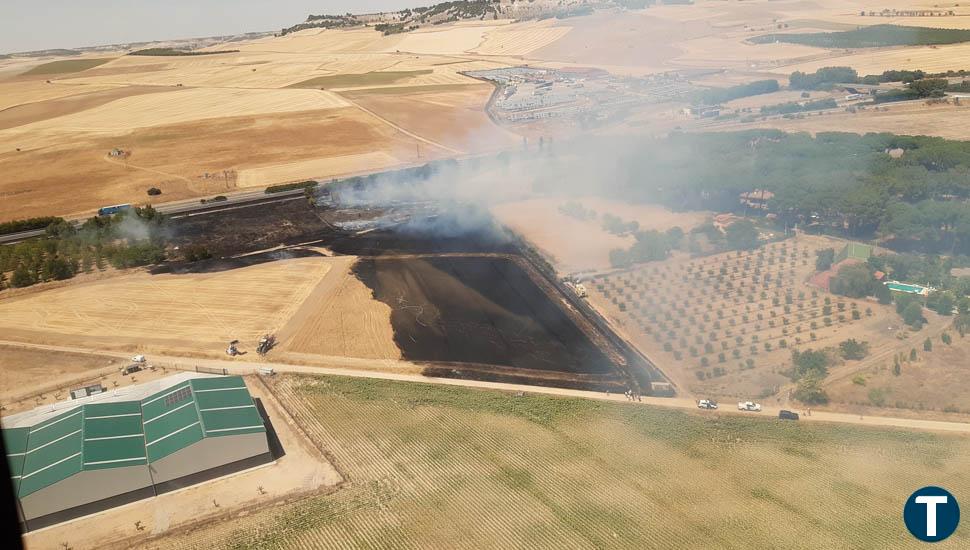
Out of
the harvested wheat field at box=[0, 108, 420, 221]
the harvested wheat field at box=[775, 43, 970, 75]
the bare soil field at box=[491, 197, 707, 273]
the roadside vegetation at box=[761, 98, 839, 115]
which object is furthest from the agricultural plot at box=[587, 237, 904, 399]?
the harvested wheat field at box=[775, 43, 970, 75]

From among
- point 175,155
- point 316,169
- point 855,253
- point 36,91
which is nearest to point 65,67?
point 36,91

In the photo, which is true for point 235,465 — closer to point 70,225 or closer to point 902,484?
point 902,484

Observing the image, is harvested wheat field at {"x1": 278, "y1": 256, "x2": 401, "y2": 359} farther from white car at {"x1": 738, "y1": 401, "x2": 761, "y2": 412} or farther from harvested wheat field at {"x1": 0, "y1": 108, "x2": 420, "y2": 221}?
harvested wheat field at {"x1": 0, "y1": 108, "x2": 420, "y2": 221}

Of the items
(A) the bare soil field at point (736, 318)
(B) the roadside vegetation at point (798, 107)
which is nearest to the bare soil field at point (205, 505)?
(A) the bare soil field at point (736, 318)

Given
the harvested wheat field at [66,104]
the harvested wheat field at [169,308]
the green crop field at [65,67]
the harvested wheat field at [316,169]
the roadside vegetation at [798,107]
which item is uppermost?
the green crop field at [65,67]

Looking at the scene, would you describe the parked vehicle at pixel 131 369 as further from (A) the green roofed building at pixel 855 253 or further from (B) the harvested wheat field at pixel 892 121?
(B) the harvested wheat field at pixel 892 121

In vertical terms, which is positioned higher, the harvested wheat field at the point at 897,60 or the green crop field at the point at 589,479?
the harvested wheat field at the point at 897,60

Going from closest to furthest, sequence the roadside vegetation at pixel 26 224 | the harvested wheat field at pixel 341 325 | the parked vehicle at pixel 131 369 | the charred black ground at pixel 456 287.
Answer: the charred black ground at pixel 456 287 < the parked vehicle at pixel 131 369 < the harvested wheat field at pixel 341 325 < the roadside vegetation at pixel 26 224
